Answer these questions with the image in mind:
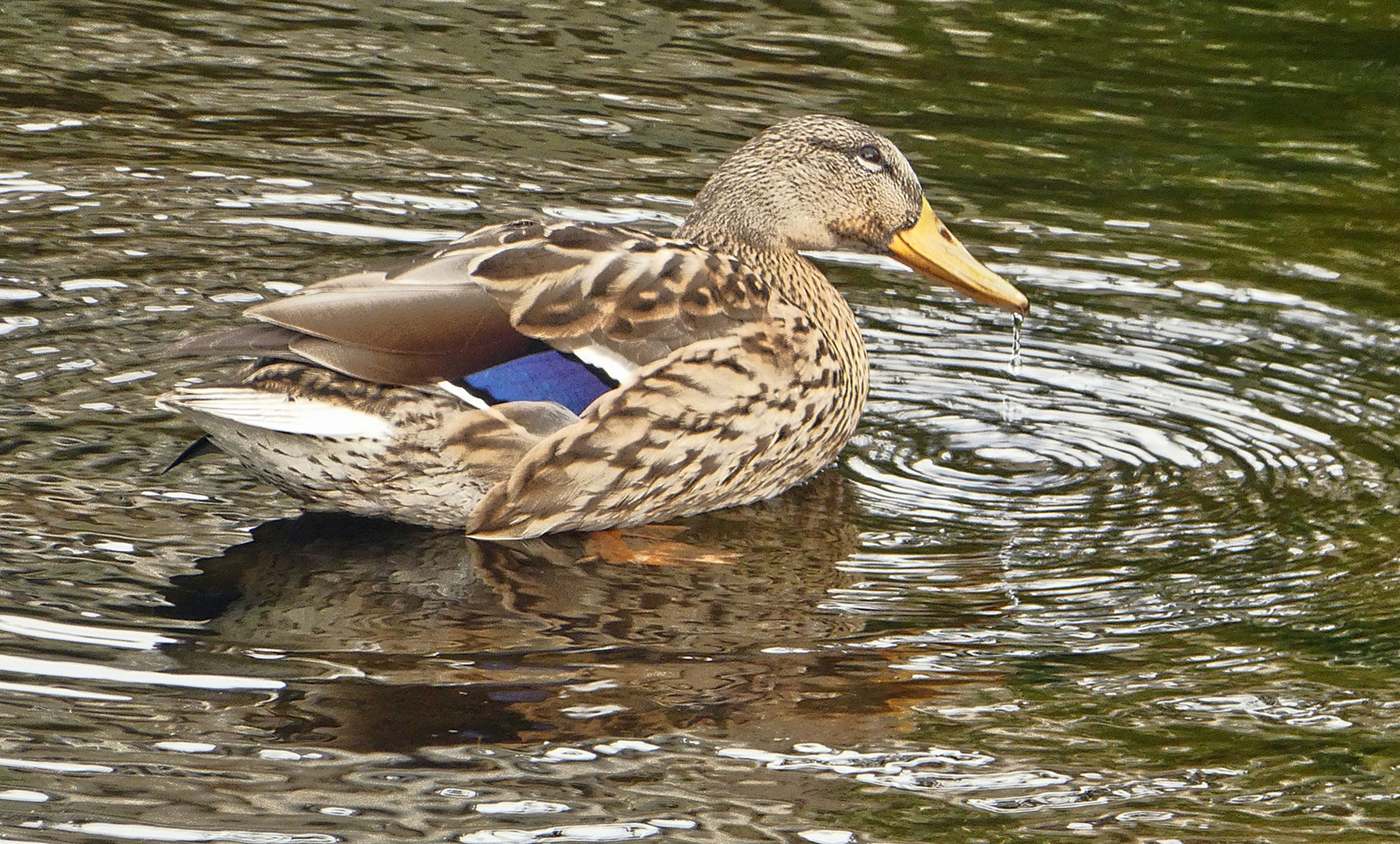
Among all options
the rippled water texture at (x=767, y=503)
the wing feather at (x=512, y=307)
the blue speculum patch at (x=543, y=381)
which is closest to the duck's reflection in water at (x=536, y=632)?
the rippled water texture at (x=767, y=503)

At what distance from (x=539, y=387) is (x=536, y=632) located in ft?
3.07

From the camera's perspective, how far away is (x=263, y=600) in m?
5.32

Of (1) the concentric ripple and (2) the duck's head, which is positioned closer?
(1) the concentric ripple

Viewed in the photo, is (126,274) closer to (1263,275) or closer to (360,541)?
(360,541)

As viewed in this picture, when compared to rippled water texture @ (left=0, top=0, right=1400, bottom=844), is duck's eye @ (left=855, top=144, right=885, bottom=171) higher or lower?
higher

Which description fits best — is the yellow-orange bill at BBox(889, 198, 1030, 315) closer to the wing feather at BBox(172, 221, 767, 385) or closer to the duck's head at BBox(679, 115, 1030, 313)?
the duck's head at BBox(679, 115, 1030, 313)

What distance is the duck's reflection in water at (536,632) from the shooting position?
4.61 meters

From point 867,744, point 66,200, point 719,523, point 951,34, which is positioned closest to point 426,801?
point 867,744

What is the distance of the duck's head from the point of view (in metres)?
6.93

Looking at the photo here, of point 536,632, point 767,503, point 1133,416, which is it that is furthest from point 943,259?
point 536,632

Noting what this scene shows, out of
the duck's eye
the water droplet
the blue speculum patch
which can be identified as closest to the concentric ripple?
the water droplet

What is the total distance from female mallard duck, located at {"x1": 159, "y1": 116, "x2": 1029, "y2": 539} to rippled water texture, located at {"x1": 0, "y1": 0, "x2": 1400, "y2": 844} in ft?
0.59

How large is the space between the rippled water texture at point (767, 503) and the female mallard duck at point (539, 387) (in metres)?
0.18

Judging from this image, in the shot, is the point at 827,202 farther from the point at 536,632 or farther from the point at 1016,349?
the point at 536,632
